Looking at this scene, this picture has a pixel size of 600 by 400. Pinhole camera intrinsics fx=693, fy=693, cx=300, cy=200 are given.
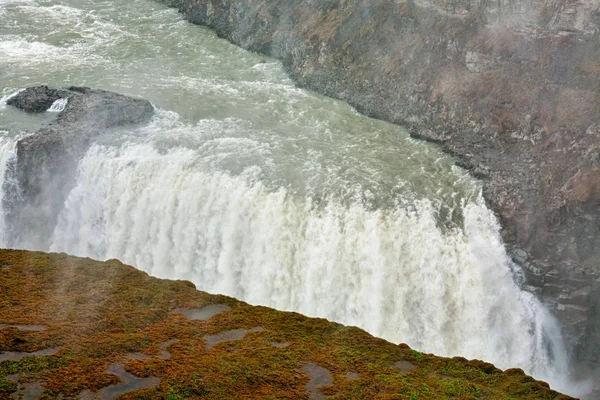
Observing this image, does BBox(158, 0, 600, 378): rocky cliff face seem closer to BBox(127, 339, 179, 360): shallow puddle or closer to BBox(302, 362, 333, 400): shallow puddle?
BBox(302, 362, 333, 400): shallow puddle

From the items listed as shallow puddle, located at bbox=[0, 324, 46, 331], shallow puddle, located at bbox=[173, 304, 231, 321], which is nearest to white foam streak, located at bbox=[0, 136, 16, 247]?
shallow puddle, located at bbox=[0, 324, 46, 331]

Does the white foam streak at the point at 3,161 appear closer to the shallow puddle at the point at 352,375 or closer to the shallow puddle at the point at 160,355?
the shallow puddle at the point at 160,355

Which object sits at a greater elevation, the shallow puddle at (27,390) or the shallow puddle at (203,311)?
the shallow puddle at (203,311)

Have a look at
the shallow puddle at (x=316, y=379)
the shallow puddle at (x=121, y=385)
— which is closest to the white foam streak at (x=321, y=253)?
the shallow puddle at (x=316, y=379)

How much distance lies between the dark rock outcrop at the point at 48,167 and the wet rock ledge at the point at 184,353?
9261mm

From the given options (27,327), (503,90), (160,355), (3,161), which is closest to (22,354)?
(27,327)

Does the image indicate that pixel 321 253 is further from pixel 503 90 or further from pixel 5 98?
pixel 5 98

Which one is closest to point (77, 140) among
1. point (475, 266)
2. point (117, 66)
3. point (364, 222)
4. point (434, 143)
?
Result: point (117, 66)

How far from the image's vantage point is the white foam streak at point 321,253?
23.9 m

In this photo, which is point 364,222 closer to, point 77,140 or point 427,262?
point 427,262

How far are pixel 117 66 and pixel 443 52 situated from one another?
56.2ft

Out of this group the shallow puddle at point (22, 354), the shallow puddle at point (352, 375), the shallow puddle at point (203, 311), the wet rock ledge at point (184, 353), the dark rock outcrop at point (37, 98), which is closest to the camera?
the wet rock ledge at point (184, 353)

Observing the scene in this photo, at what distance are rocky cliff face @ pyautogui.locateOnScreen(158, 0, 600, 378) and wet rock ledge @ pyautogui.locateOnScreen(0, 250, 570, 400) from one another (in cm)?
792

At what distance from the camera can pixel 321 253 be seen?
82.0ft
